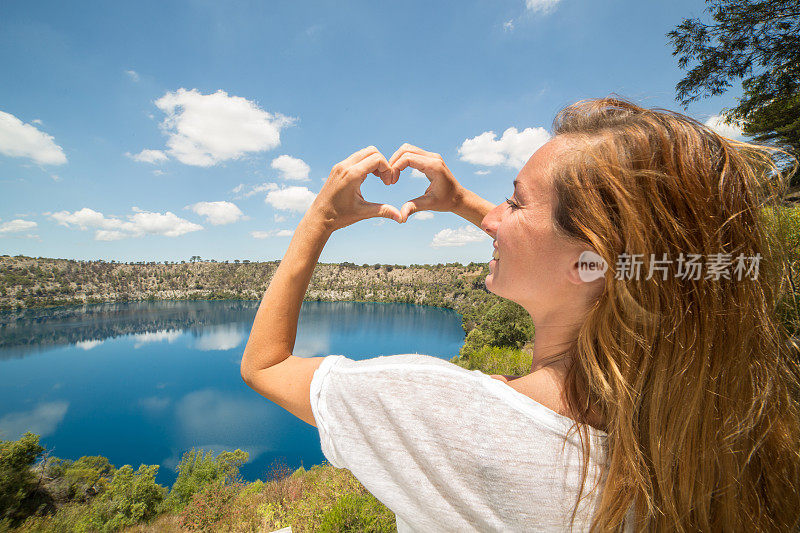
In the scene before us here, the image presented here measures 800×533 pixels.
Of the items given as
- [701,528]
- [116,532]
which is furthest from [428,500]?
[116,532]

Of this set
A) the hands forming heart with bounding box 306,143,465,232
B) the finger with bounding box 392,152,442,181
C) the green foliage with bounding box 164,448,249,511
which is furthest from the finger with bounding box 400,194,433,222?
the green foliage with bounding box 164,448,249,511

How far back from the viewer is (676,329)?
564mm

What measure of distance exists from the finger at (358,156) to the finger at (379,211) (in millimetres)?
120

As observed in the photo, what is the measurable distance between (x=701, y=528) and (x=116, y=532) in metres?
27.9

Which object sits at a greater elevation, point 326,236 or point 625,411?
point 326,236

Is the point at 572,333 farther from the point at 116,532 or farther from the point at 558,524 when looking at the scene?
the point at 116,532

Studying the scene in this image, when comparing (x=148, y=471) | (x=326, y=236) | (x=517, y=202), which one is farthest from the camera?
(x=148, y=471)

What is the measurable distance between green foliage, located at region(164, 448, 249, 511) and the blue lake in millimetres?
Result: 2582

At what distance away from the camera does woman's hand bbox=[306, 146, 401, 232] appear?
79 centimetres

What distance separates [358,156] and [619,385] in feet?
2.34

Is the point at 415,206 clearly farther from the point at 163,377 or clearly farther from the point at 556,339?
the point at 163,377

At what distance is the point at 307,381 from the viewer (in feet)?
2.05

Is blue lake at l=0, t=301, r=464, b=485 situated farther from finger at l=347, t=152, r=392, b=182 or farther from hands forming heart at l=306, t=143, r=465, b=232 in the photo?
finger at l=347, t=152, r=392, b=182

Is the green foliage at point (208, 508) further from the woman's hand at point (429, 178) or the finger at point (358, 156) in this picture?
the finger at point (358, 156)
